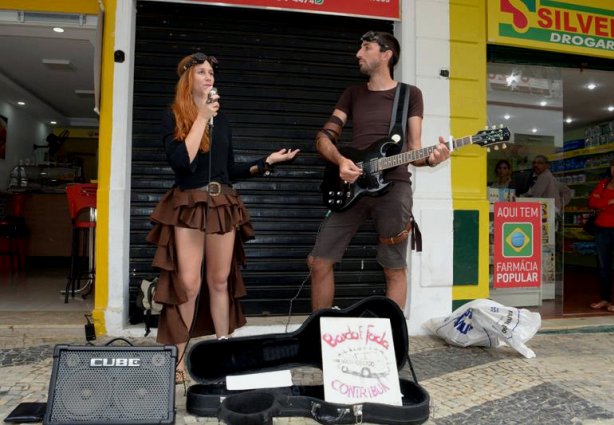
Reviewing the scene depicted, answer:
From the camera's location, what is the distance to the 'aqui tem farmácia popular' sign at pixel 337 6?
395 cm

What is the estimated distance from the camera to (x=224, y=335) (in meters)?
2.70

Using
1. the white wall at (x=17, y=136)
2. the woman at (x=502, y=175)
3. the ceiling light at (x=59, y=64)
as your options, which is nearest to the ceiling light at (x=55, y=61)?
the ceiling light at (x=59, y=64)

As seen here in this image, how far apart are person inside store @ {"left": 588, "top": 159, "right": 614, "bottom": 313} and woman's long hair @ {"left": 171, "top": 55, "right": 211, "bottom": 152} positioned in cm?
498

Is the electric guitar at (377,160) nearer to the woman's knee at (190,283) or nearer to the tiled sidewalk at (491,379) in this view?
the woman's knee at (190,283)

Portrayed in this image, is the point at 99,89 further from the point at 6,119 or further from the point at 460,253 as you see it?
the point at 6,119

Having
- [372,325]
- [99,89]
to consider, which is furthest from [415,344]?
[99,89]

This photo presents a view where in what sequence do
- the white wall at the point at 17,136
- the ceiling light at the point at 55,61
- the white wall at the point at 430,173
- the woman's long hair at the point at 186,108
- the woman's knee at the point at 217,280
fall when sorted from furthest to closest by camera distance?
1. the white wall at the point at 17,136
2. the ceiling light at the point at 55,61
3. the white wall at the point at 430,173
4. the woman's knee at the point at 217,280
5. the woman's long hair at the point at 186,108

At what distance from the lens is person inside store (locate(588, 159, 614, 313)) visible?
532cm

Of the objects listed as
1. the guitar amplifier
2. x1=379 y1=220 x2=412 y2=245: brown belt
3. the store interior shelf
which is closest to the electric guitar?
x1=379 y1=220 x2=412 y2=245: brown belt

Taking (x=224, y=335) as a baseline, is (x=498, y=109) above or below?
above

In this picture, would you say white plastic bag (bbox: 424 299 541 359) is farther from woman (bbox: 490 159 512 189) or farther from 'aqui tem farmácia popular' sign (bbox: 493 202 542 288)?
woman (bbox: 490 159 512 189)

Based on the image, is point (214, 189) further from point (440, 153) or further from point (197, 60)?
point (440, 153)

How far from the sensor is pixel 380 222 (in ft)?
9.73

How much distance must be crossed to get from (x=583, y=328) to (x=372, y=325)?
310 cm
